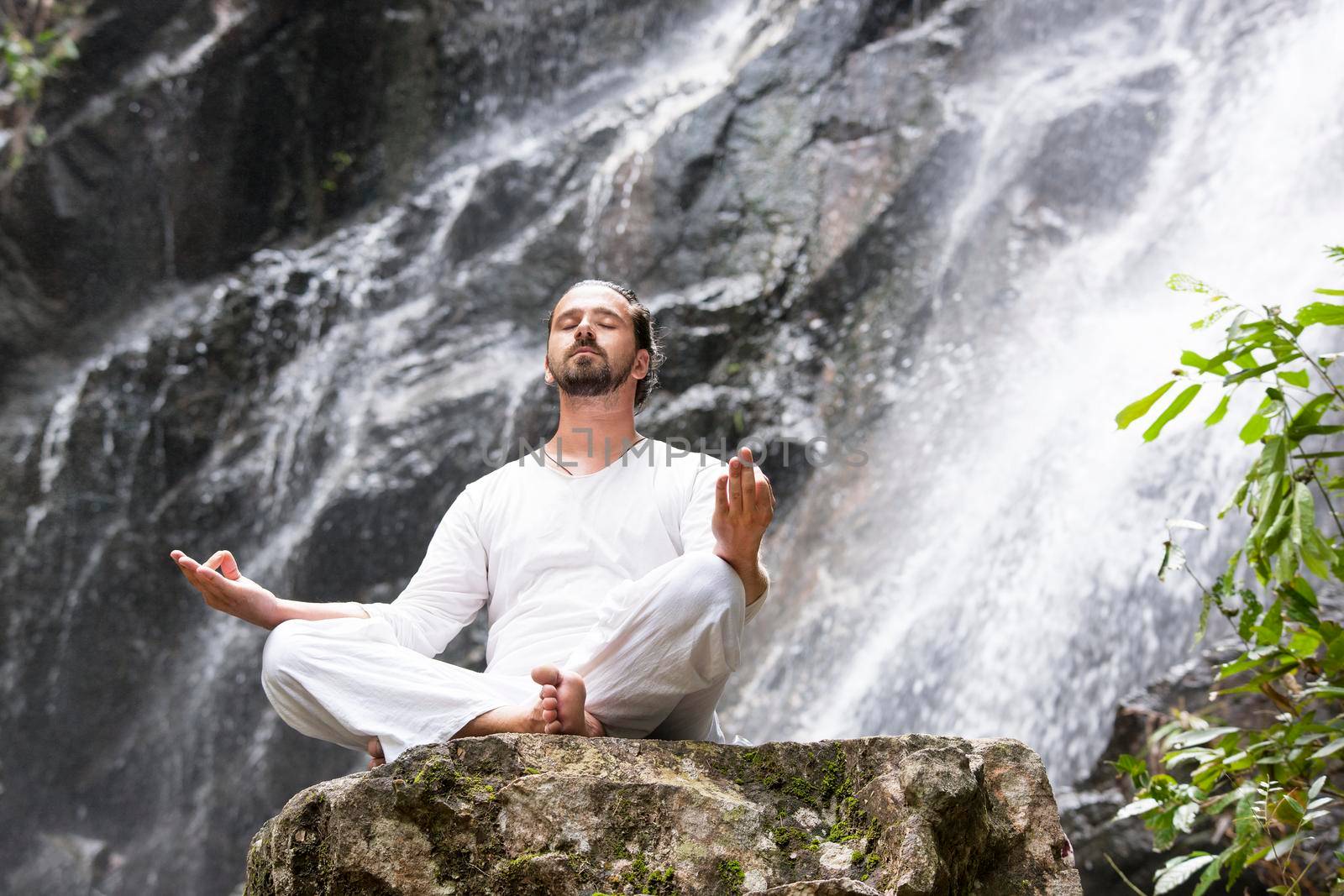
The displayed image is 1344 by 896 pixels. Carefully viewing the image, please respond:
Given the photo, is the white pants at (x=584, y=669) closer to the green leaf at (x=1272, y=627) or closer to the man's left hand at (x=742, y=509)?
the man's left hand at (x=742, y=509)

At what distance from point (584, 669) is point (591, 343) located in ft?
2.99

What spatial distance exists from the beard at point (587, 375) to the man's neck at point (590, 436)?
31 millimetres

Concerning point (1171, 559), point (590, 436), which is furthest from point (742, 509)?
point (1171, 559)

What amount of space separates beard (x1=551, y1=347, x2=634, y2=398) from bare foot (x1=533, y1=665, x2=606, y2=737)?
2.93 ft

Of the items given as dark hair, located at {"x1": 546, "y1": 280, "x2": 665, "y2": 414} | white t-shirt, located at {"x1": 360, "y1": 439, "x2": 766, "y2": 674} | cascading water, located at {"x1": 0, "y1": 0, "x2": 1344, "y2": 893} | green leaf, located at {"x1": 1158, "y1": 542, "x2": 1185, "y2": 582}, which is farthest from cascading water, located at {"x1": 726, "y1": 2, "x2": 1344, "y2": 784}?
white t-shirt, located at {"x1": 360, "y1": 439, "x2": 766, "y2": 674}

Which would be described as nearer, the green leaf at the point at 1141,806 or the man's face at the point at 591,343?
the green leaf at the point at 1141,806

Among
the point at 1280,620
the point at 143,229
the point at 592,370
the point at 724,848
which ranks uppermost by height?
the point at 592,370

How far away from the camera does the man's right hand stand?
249cm

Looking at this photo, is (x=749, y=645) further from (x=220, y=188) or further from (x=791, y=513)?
(x=220, y=188)

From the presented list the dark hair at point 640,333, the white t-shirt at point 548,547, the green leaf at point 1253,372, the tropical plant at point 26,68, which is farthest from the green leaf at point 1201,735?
the tropical plant at point 26,68

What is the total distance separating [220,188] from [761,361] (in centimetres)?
478

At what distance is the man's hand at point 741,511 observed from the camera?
229 cm

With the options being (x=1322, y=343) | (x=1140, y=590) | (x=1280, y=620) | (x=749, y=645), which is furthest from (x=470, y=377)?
(x=1280, y=620)

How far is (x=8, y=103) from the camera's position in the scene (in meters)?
9.30
